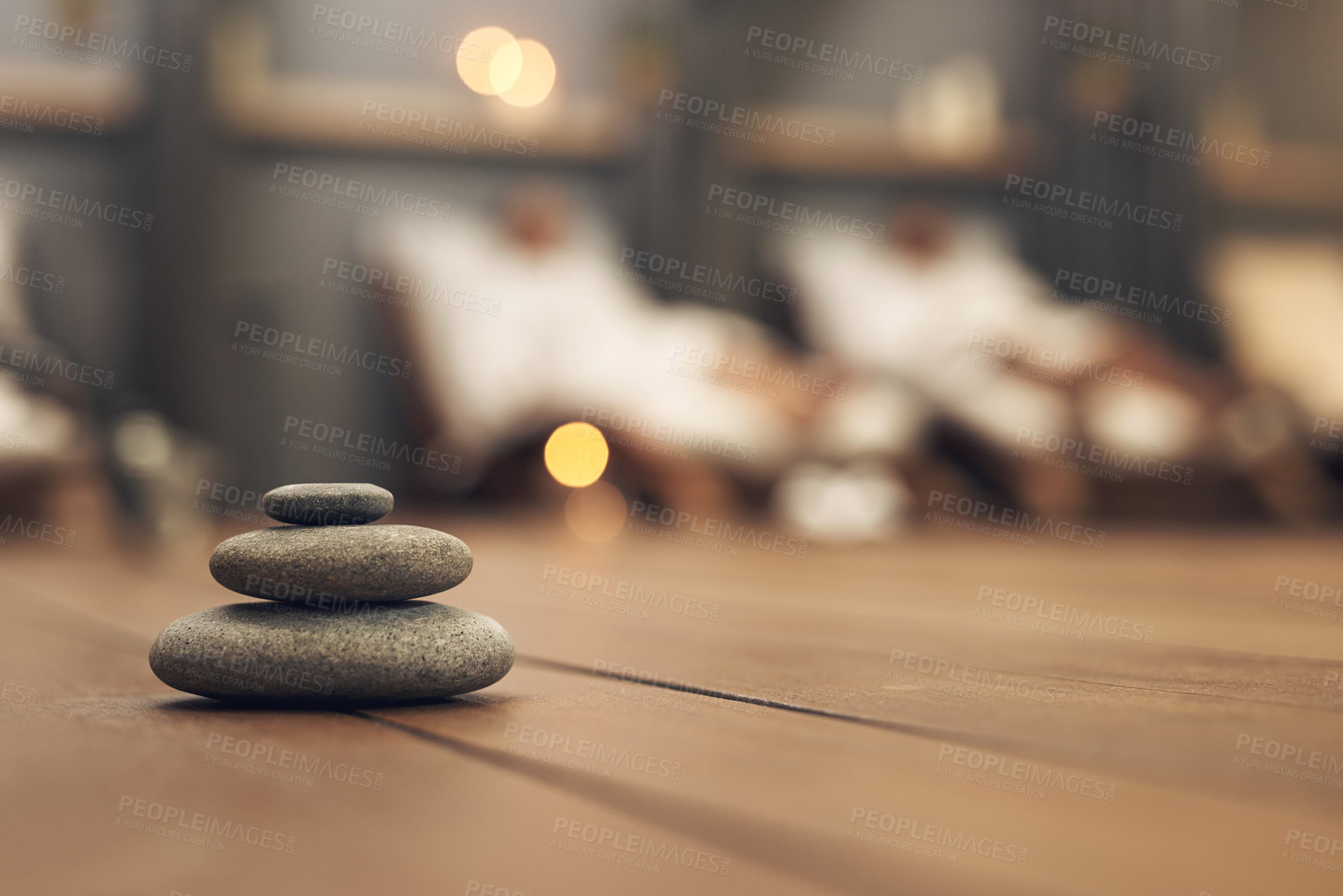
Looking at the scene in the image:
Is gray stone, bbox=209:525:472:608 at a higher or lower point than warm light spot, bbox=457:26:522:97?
lower

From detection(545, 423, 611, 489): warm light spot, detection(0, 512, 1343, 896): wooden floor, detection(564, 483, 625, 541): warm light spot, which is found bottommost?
detection(0, 512, 1343, 896): wooden floor

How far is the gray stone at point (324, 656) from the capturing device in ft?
2.13

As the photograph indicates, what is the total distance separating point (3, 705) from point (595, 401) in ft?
7.09

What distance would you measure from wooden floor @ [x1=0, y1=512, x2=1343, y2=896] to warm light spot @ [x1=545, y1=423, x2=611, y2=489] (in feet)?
5.23

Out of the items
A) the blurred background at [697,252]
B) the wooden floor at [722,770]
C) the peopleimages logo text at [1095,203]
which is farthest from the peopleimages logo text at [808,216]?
the wooden floor at [722,770]

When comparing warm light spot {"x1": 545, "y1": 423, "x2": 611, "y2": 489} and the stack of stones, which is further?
warm light spot {"x1": 545, "y1": 423, "x2": 611, "y2": 489}

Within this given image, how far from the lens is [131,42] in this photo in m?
3.07

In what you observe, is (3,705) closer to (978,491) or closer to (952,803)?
(952,803)

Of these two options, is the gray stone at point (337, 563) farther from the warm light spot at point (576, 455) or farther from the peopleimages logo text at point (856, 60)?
the peopleimages logo text at point (856, 60)

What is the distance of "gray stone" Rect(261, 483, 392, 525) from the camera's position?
69 cm

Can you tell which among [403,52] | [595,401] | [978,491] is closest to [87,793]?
[595,401]

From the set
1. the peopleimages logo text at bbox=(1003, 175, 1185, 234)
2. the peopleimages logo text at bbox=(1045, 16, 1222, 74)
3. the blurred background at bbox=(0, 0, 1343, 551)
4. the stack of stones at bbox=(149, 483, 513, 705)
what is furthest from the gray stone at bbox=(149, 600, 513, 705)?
the peopleimages logo text at bbox=(1045, 16, 1222, 74)

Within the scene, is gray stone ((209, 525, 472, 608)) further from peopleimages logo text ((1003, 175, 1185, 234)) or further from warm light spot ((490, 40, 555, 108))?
peopleimages logo text ((1003, 175, 1185, 234))

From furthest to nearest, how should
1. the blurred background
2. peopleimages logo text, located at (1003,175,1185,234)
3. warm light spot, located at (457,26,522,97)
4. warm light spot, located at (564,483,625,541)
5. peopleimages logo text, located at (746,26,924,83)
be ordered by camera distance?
peopleimages logo text, located at (746,26,924,83)
peopleimages logo text, located at (1003,175,1185,234)
warm light spot, located at (457,26,522,97)
the blurred background
warm light spot, located at (564,483,625,541)
